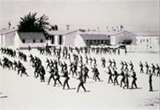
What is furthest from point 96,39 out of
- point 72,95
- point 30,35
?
point 72,95

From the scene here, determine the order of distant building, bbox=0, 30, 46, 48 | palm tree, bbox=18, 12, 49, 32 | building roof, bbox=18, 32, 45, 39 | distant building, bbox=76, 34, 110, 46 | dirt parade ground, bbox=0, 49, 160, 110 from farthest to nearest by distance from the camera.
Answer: distant building, bbox=76, 34, 110, 46 < building roof, bbox=18, 32, 45, 39 < distant building, bbox=0, 30, 46, 48 < palm tree, bbox=18, 12, 49, 32 < dirt parade ground, bbox=0, 49, 160, 110

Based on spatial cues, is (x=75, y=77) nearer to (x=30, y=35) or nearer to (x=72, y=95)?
(x=72, y=95)

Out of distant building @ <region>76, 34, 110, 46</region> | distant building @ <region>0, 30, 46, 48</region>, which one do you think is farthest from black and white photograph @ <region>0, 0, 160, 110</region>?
distant building @ <region>76, 34, 110, 46</region>

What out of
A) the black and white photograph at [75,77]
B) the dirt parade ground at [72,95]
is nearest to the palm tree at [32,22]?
the black and white photograph at [75,77]

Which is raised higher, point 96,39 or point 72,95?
point 96,39

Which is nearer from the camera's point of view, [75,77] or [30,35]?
[75,77]

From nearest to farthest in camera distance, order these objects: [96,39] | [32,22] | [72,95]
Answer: [72,95] < [32,22] < [96,39]

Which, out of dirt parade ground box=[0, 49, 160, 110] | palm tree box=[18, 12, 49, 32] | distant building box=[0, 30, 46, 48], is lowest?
dirt parade ground box=[0, 49, 160, 110]

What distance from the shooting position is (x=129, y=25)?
323 inches

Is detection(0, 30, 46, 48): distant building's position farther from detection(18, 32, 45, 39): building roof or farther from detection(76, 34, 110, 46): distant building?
detection(76, 34, 110, 46): distant building
